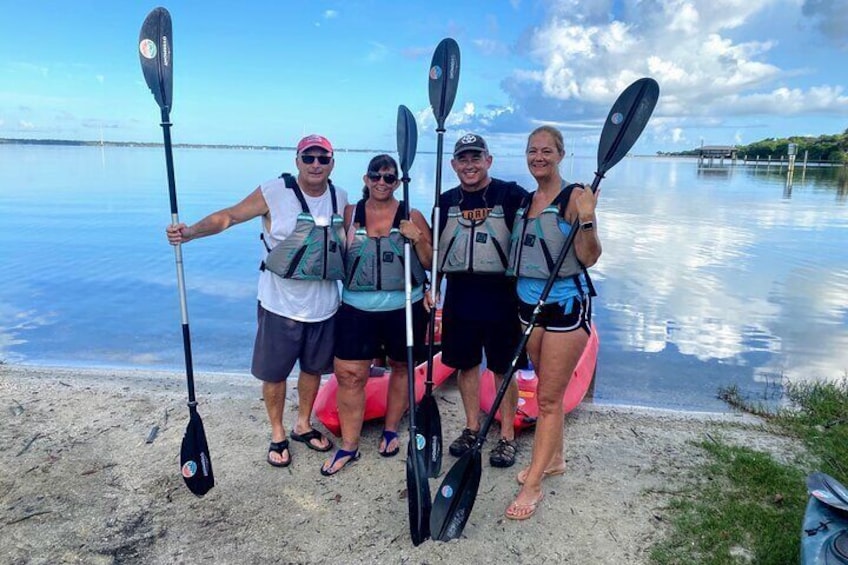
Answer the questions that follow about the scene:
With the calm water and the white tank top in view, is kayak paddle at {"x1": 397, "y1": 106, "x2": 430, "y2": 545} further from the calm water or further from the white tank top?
the calm water

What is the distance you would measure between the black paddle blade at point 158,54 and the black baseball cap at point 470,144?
1863mm

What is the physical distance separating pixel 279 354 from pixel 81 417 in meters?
1.99

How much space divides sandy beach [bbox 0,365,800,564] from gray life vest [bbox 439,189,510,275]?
141 centimetres

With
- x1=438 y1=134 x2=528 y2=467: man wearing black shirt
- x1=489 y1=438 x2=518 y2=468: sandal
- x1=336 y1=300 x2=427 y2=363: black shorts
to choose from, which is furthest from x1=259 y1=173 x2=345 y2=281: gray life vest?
x1=489 y1=438 x2=518 y2=468: sandal

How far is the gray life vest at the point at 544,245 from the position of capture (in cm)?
323

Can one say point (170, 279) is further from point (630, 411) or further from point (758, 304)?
point (758, 304)

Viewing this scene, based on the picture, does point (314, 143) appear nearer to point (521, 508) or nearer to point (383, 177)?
point (383, 177)

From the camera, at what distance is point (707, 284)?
35.7ft

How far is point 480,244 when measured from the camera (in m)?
3.58

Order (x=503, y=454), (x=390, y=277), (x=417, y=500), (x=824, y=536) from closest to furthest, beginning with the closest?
(x=824, y=536) < (x=417, y=500) < (x=390, y=277) < (x=503, y=454)

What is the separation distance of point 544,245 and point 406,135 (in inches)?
61.4

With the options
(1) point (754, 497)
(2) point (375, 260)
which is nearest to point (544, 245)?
(2) point (375, 260)

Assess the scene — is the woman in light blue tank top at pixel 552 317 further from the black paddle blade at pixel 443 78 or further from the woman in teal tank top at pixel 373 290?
the black paddle blade at pixel 443 78

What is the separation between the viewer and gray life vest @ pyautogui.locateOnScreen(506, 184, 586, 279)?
10.6 feet
